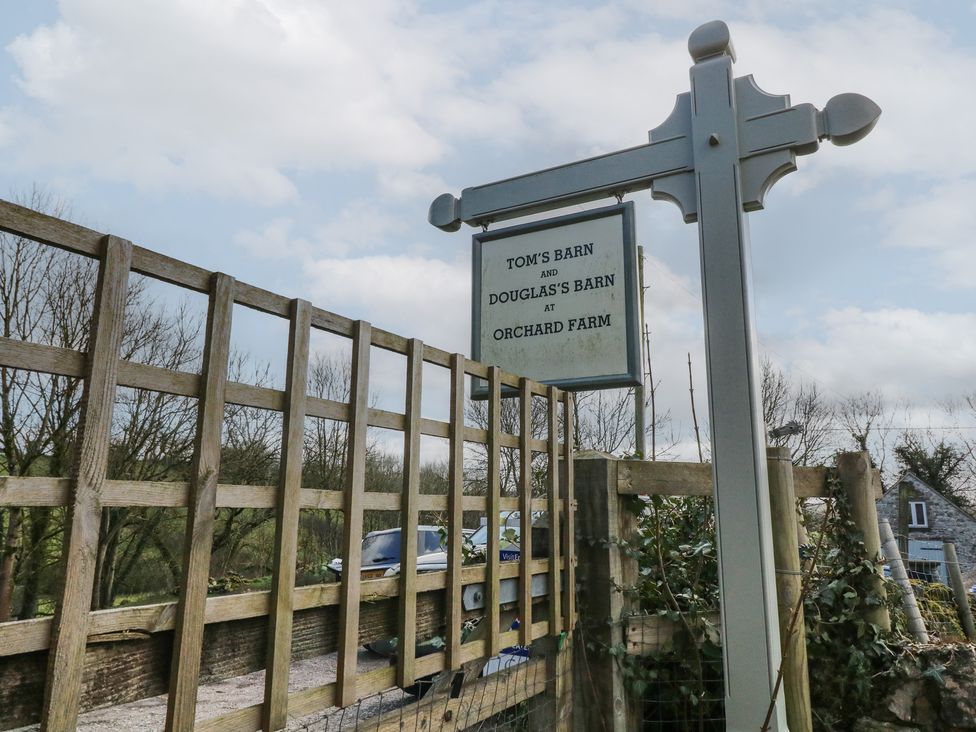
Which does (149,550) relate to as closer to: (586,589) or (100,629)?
(586,589)

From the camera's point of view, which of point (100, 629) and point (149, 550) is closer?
point (100, 629)

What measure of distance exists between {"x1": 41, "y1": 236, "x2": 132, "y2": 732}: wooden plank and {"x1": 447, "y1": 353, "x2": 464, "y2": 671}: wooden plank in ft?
4.06

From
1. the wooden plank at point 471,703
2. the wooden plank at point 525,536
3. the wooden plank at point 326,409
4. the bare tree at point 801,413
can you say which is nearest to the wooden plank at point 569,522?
the wooden plank at point 471,703

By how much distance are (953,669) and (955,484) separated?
2896 cm

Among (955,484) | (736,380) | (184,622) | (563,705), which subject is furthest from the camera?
(955,484)

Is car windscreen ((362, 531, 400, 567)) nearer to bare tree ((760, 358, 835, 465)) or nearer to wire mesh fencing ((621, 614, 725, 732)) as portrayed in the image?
wire mesh fencing ((621, 614, 725, 732))

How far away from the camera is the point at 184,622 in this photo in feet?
5.15

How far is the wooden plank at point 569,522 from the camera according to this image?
3.21 m

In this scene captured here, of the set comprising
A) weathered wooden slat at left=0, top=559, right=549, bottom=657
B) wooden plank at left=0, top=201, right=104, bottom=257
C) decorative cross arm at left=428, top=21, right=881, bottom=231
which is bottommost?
weathered wooden slat at left=0, top=559, right=549, bottom=657

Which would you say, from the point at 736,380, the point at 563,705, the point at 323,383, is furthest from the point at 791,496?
the point at 323,383

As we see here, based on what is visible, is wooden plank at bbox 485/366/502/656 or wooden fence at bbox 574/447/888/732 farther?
wooden fence at bbox 574/447/888/732

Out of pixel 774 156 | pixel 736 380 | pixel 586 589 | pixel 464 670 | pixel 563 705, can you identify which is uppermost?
pixel 774 156

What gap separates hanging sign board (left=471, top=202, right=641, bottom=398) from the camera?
360 cm

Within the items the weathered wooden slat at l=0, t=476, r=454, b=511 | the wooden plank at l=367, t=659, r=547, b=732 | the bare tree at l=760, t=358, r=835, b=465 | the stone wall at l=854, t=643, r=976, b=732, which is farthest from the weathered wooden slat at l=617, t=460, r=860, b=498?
the bare tree at l=760, t=358, r=835, b=465
